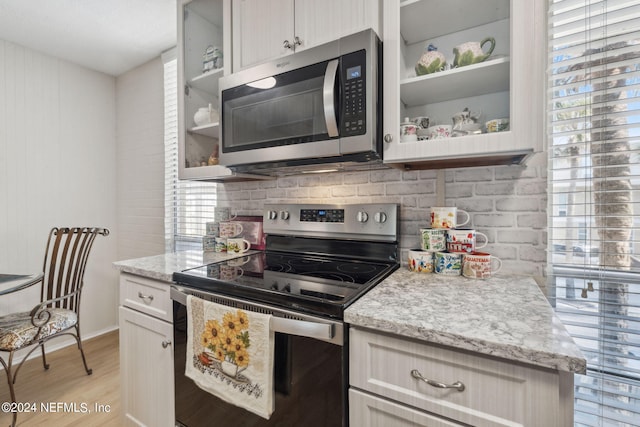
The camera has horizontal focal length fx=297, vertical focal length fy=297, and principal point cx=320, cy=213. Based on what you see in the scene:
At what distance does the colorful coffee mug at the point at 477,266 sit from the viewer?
114 centimetres

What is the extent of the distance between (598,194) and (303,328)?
117 centimetres

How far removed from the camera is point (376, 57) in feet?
3.79

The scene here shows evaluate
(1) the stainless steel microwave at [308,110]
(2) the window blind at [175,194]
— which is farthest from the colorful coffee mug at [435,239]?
(2) the window blind at [175,194]

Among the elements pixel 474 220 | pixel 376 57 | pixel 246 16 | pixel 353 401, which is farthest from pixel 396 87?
pixel 353 401

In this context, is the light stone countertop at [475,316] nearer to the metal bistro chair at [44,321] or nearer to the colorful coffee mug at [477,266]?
the colorful coffee mug at [477,266]

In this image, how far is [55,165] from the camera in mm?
2582

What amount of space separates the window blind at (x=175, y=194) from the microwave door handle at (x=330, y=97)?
1.53 meters

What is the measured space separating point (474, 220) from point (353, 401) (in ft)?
2.92

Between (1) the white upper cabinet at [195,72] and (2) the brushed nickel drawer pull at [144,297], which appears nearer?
(2) the brushed nickel drawer pull at [144,297]

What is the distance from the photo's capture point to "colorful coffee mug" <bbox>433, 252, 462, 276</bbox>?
3.94 ft

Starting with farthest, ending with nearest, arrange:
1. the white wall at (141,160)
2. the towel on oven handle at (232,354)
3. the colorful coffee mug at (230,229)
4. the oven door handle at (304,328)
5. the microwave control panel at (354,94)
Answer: the white wall at (141,160) < the colorful coffee mug at (230,229) < the microwave control panel at (354,94) < the towel on oven handle at (232,354) < the oven door handle at (304,328)

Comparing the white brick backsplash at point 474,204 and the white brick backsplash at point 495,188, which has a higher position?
the white brick backsplash at point 495,188

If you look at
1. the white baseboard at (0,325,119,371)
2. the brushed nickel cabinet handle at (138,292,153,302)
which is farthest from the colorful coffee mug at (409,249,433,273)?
the white baseboard at (0,325,119,371)

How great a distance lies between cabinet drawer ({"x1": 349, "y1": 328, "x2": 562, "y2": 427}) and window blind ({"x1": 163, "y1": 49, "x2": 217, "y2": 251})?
189 centimetres
